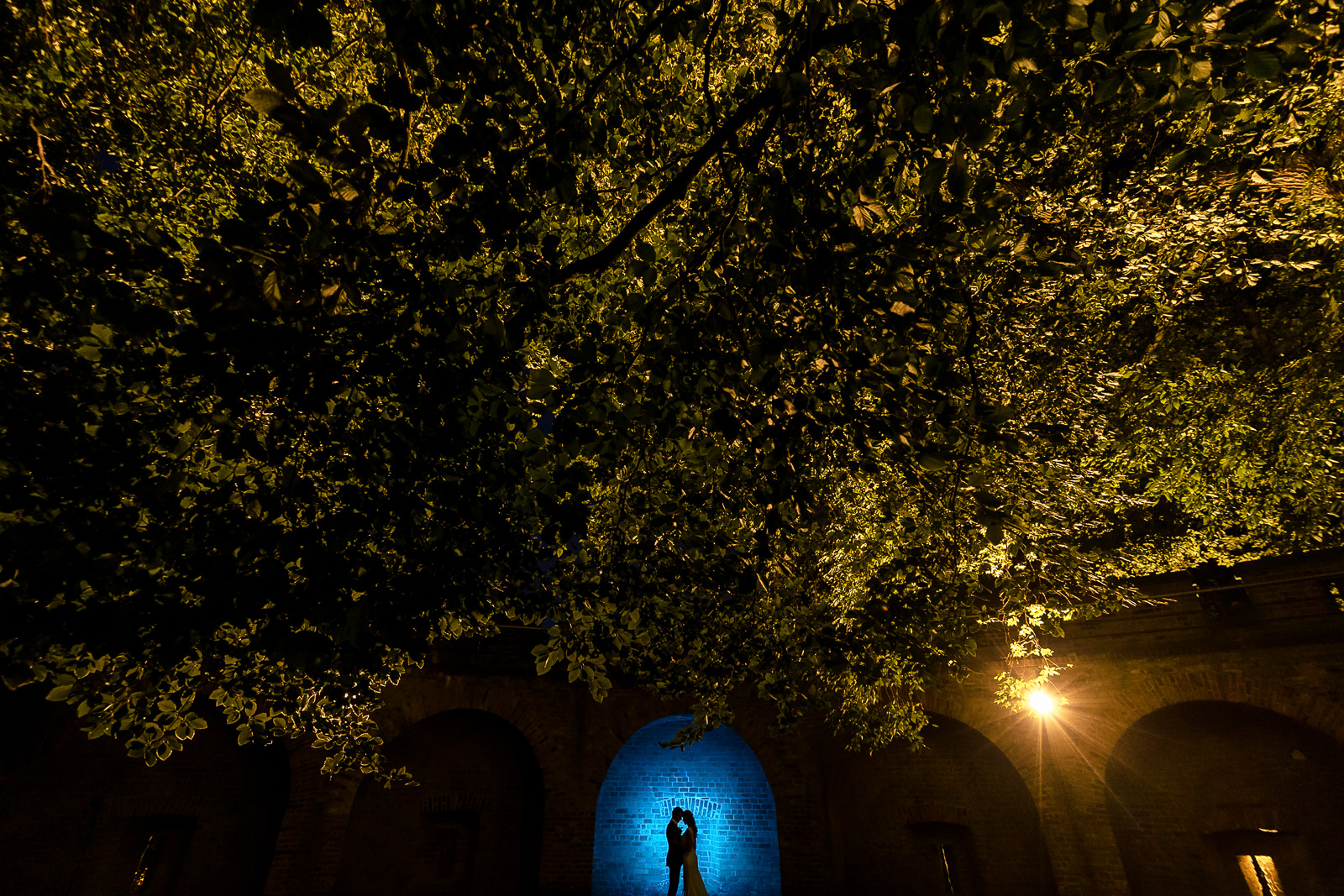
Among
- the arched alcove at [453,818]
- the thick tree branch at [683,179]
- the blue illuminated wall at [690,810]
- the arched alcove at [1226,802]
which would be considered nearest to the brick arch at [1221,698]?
the arched alcove at [1226,802]

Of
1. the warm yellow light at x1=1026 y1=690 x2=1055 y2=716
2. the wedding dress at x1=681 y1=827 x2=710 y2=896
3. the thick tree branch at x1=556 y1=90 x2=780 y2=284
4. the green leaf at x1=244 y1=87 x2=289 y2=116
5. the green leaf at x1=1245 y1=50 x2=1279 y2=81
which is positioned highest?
the thick tree branch at x1=556 y1=90 x2=780 y2=284

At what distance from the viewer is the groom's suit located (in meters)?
10.5

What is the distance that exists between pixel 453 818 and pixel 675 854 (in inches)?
160

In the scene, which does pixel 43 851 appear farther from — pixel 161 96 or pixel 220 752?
pixel 161 96

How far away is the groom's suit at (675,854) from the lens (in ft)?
34.4

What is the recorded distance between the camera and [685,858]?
34.0 ft

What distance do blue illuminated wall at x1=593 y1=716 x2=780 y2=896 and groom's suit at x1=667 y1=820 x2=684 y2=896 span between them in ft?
4.26

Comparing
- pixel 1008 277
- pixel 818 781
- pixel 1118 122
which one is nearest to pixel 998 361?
pixel 1008 277

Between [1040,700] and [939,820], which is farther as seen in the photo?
[939,820]

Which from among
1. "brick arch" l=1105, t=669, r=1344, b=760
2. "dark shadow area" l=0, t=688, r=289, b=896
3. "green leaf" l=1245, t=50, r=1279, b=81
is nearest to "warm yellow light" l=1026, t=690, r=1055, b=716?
"brick arch" l=1105, t=669, r=1344, b=760

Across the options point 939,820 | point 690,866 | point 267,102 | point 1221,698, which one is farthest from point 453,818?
point 1221,698

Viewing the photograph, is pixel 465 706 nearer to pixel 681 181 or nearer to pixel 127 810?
pixel 127 810

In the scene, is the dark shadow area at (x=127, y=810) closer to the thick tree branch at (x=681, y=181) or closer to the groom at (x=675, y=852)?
the groom at (x=675, y=852)

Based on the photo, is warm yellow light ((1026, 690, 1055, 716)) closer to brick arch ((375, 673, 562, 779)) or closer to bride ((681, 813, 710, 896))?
bride ((681, 813, 710, 896))
